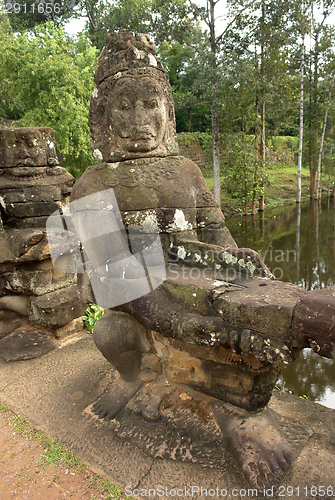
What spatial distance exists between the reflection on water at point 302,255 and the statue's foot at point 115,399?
2.00 metres

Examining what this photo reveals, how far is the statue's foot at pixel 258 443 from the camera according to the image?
2.03 metres

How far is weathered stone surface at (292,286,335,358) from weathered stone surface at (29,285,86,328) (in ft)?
9.60

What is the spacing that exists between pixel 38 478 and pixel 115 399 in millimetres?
692

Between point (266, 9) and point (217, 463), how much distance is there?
45.6 feet

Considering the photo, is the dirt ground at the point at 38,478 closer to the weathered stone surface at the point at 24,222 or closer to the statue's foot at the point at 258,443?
the statue's foot at the point at 258,443

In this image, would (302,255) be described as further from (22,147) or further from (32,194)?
(22,147)

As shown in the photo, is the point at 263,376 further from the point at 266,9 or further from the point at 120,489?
the point at 266,9

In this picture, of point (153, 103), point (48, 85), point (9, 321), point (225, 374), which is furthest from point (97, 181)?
point (48, 85)

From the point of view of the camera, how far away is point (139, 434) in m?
2.44

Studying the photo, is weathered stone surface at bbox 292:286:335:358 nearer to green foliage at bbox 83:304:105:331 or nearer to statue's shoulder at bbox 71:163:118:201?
statue's shoulder at bbox 71:163:118:201

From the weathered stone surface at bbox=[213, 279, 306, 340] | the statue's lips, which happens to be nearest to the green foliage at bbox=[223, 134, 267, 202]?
the statue's lips

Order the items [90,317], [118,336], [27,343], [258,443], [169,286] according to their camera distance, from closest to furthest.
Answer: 1. [258,443]
2. [169,286]
3. [118,336]
4. [27,343]
5. [90,317]

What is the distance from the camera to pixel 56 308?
3.92m

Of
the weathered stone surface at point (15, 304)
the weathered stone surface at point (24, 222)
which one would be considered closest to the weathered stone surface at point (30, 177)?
the weathered stone surface at point (24, 222)
